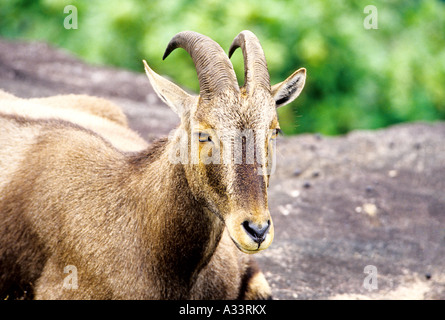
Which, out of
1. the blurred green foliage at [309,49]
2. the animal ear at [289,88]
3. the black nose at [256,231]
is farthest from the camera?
the blurred green foliage at [309,49]

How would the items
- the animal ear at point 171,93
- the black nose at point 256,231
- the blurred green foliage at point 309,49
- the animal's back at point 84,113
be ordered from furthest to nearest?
1. the blurred green foliage at point 309,49
2. the animal's back at point 84,113
3. the animal ear at point 171,93
4. the black nose at point 256,231

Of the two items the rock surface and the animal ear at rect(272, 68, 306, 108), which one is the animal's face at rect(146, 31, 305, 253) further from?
the rock surface

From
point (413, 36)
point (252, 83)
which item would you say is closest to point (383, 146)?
point (252, 83)

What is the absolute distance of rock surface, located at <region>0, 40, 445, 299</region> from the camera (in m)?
6.82

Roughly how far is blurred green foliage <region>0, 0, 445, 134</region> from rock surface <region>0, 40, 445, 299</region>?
13.8 ft

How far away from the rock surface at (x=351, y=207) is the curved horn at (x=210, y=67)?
1270 mm

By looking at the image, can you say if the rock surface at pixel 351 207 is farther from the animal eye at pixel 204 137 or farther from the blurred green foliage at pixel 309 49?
the blurred green foliage at pixel 309 49

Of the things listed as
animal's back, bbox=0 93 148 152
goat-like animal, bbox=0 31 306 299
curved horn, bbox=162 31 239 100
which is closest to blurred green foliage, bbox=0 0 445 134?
animal's back, bbox=0 93 148 152

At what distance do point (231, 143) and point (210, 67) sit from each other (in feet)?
2.17

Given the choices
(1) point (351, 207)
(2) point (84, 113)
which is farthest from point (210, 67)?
(1) point (351, 207)

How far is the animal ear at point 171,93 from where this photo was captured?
4738 mm

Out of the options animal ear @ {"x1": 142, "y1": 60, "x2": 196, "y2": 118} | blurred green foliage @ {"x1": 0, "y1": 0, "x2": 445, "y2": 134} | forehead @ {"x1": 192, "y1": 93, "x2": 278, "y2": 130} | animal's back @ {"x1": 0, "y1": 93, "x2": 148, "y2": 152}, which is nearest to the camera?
forehead @ {"x1": 192, "y1": 93, "x2": 278, "y2": 130}

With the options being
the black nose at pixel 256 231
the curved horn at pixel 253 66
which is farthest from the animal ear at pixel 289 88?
the black nose at pixel 256 231
